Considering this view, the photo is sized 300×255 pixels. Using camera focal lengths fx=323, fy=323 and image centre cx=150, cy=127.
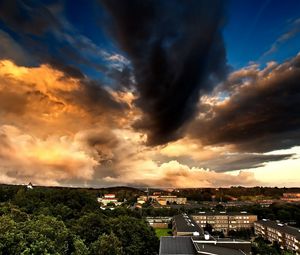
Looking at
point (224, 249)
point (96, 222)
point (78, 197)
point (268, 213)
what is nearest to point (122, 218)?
point (96, 222)

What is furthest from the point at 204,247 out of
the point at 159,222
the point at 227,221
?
the point at 159,222

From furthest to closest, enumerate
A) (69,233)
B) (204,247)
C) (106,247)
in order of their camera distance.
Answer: (69,233) → (106,247) → (204,247)

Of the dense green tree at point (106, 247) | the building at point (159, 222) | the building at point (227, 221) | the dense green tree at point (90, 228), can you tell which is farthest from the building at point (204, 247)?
the building at point (227, 221)

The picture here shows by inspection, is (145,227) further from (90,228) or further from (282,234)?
(282,234)

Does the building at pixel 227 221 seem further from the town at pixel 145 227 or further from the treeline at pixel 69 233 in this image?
the treeline at pixel 69 233

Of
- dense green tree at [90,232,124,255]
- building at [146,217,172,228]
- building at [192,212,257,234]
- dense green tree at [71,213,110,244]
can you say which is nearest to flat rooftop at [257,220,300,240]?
building at [192,212,257,234]

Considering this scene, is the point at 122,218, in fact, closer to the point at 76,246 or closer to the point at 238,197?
the point at 76,246

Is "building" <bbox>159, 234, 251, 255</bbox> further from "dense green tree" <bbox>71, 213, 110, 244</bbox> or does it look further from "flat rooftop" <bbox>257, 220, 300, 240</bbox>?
"flat rooftop" <bbox>257, 220, 300, 240</bbox>
